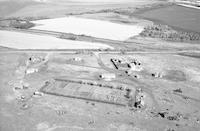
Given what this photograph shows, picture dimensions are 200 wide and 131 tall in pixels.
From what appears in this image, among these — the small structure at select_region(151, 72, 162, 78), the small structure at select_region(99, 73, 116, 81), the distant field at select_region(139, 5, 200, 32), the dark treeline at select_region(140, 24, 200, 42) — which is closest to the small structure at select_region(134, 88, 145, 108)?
the small structure at select_region(99, 73, 116, 81)

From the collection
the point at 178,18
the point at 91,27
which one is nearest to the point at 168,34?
the point at 91,27

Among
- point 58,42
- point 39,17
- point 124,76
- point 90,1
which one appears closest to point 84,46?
point 58,42

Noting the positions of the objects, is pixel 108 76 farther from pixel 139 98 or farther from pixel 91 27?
pixel 91 27

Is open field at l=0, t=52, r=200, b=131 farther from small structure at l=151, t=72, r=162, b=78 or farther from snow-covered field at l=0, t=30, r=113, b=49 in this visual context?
snow-covered field at l=0, t=30, r=113, b=49

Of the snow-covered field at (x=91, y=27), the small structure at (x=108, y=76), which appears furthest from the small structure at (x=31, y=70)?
the snow-covered field at (x=91, y=27)

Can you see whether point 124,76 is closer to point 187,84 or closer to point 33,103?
point 187,84
